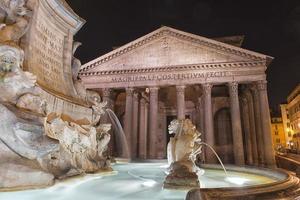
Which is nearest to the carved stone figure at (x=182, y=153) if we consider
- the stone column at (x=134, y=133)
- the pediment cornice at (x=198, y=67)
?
the stone column at (x=134, y=133)

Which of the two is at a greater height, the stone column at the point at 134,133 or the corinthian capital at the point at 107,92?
the corinthian capital at the point at 107,92

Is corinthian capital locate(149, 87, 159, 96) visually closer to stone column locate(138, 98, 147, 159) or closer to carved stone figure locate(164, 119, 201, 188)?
stone column locate(138, 98, 147, 159)

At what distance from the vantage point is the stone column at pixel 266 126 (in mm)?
18594

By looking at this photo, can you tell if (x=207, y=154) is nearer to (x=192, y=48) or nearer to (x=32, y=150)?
(x=192, y=48)

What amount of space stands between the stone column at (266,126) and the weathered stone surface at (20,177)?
746 inches

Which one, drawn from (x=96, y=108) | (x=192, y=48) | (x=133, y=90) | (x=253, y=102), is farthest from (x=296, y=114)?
(x=96, y=108)

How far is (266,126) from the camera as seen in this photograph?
1914 centimetres

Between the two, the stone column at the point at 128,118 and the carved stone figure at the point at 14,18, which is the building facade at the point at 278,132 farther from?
the carved stone figure at the point at 14,18

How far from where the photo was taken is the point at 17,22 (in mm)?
3859

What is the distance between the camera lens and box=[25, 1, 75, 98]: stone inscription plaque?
4.36 m

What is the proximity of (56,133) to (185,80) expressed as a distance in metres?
17.7

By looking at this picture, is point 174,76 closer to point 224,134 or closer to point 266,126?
point 266,126

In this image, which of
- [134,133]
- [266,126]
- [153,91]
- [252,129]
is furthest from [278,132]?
[134,133]

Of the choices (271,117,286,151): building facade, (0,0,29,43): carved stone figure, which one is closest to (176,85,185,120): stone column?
(0,0,29,43): carved stone figure
